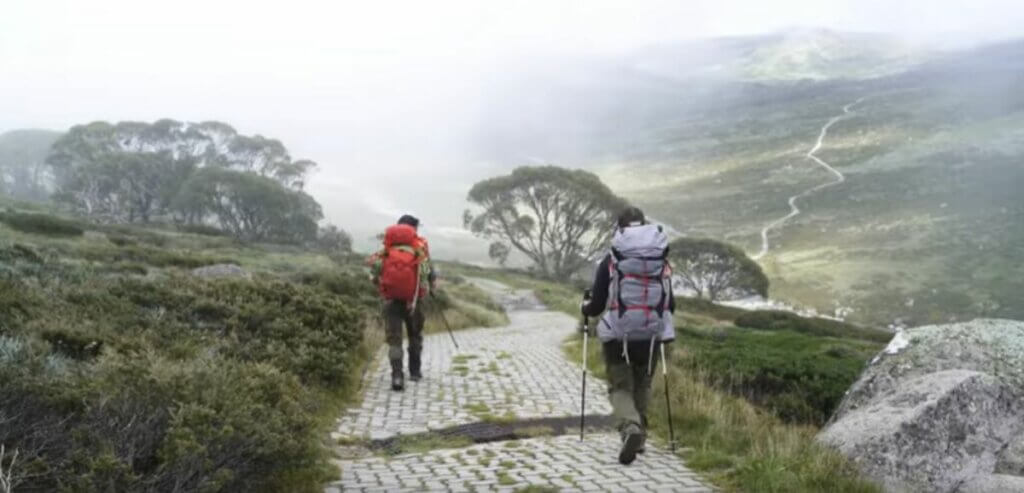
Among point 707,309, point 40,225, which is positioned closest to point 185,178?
point 40,225

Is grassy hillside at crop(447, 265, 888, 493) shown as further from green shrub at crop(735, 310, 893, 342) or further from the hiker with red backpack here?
green shrub at crop(735, 310, 893, 342)

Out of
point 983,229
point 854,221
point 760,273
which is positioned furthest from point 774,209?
point 760,273

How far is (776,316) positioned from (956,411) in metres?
31.4

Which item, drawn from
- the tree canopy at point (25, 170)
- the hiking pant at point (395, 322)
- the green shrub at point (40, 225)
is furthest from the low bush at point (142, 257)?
the tree canopy at point (25, 170)

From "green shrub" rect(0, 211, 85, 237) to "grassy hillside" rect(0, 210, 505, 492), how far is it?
25.1m

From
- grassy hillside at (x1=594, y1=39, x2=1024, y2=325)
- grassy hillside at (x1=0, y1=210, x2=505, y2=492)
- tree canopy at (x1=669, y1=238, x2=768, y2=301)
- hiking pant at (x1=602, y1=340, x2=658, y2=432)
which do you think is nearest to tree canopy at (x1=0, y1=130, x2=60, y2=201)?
tree canopy at (x1=669, y1=238, x2=768, y2=301)

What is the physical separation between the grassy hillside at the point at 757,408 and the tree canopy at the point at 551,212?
38.1 meters

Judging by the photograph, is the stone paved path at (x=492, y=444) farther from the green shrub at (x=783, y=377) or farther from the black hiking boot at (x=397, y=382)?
the green shrub at (x=783, y=377)

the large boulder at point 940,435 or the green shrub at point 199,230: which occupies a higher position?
the green shrub at point 199,230

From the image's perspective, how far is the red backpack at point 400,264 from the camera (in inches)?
353

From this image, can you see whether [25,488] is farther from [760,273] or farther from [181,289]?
[760,273]

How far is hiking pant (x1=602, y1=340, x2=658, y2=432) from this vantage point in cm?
598

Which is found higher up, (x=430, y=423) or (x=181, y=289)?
(x=181, y=289)

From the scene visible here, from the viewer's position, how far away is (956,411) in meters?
6.07
